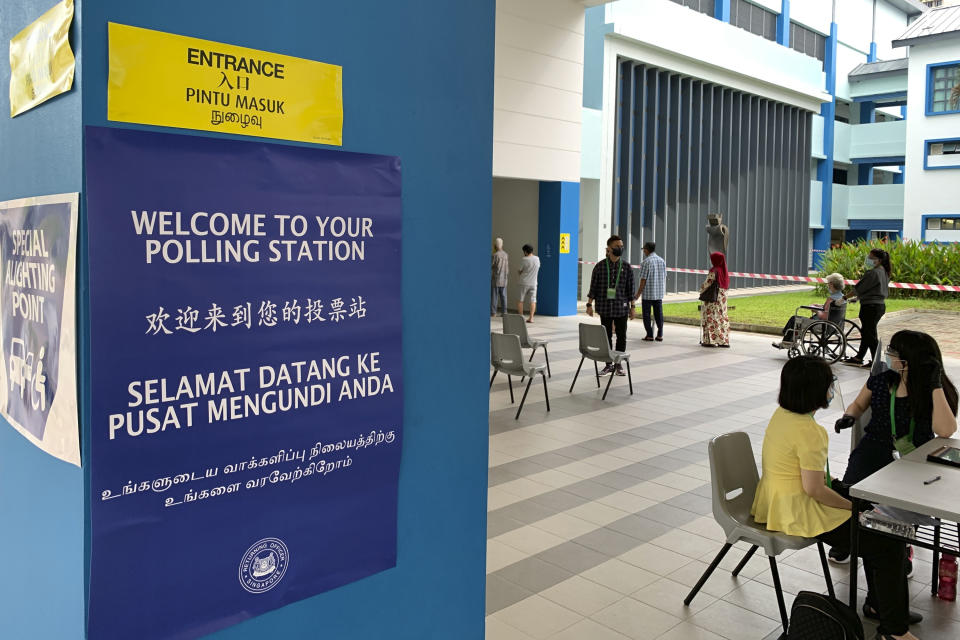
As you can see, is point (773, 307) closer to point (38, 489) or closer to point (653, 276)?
point (653, 276)

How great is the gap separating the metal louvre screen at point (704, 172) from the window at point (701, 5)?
6.57ft

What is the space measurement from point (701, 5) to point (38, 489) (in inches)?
882

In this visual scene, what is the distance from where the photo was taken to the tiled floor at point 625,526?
11.7 ft

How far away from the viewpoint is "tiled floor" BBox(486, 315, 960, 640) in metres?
3.55

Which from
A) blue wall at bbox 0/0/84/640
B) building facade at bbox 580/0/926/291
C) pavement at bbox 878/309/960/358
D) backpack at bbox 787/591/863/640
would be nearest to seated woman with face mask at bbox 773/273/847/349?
pavement at bbox 878/309/960/358

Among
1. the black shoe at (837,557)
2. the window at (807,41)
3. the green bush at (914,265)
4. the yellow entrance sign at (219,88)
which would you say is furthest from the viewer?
the window at (807,41)

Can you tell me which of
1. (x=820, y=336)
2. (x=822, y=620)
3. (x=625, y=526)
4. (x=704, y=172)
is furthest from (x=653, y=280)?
(x=704, y=172)

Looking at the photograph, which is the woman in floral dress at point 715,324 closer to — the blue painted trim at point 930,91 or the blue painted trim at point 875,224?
the blue painted trim at point 930,91

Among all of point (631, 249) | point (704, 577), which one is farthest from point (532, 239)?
point (704, 577)

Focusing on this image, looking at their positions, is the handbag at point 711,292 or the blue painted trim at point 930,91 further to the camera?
the blue painted trim at point 930,91

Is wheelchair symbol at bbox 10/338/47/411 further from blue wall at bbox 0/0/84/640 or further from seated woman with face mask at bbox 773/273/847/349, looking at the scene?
seated woman with face mask at bbox 773/273/847/349

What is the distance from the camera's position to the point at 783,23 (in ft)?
81.9

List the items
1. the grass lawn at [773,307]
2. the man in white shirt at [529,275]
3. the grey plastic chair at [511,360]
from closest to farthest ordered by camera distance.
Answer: the grey plastic chair at [511,360] → the man in white shirt at [529,275] → the grass lawn at [773,307]

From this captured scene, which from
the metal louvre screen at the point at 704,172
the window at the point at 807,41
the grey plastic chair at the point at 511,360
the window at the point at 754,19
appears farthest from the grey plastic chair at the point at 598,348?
the window at the point at 807,41
